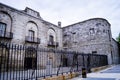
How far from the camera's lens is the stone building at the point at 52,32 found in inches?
648

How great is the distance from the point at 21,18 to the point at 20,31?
203 centimetres

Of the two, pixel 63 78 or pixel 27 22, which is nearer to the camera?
pixel 63 78

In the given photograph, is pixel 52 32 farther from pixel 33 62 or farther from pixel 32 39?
pixel 33 62

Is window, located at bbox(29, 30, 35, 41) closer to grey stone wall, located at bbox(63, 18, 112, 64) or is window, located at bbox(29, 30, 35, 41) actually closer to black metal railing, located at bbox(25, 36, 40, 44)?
black metal railing, located at bbox(25, 36, 40, 44)

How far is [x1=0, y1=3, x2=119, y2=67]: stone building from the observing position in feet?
54.0

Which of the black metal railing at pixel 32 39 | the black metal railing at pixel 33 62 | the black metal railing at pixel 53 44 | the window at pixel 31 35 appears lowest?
the black metal railing at pixel 33 62

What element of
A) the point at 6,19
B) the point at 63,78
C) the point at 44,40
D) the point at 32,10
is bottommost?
the point at 63,78

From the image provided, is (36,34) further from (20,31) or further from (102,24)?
(102,24)

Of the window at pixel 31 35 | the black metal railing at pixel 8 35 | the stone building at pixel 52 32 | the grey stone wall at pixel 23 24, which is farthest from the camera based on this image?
the window at pixel 31 35

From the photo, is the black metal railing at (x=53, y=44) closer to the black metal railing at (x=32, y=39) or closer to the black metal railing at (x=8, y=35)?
the black metal railing at (x=32, y=39)

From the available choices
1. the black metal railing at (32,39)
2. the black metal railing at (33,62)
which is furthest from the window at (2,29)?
the black metal railing at (32,39)

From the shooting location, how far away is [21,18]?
59.1 ft

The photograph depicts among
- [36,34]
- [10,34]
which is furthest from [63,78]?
[36,34]

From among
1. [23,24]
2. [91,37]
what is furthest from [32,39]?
[91,37]
